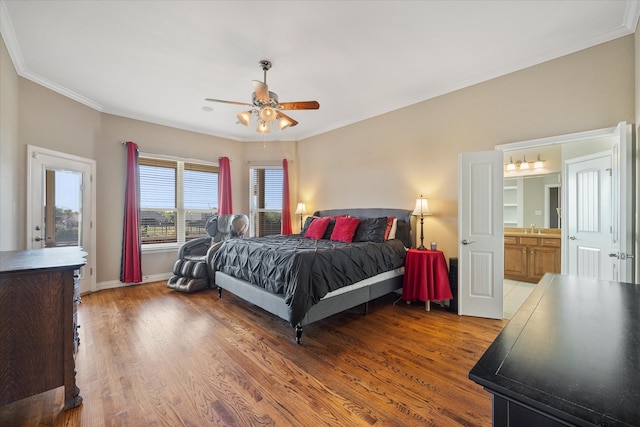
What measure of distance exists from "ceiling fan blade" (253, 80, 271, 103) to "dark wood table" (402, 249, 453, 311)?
262cm

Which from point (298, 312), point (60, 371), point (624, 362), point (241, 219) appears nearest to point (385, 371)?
point (298, 312)

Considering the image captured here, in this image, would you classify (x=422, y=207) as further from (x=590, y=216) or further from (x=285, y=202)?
(x=285, y=202)

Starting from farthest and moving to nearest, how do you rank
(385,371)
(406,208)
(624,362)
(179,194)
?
1. (179,194)
2. (406,208)
3. (385,371)
4. (624,362)

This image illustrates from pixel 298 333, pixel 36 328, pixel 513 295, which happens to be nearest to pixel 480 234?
pixel 513 295

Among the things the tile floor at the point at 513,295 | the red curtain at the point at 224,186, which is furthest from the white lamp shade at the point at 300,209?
the tile floor at the point at 513,295

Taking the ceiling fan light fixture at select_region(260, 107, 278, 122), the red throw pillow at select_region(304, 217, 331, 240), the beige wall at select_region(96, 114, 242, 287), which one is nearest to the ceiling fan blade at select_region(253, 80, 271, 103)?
the ceiling fan light fixture at select_region(260, 107, 278, 122)

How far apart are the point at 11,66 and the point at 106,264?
113 inches

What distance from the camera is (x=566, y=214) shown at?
358cm

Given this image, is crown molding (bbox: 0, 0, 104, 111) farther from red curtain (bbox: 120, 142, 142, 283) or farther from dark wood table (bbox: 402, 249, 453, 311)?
dark wood table (bbox: 402, 249, 453, 311)

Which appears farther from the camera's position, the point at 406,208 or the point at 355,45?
the point at 406,208

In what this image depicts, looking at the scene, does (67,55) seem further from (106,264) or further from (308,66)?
(106,264)

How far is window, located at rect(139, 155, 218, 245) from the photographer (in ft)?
16.0

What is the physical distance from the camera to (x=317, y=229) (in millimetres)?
4312

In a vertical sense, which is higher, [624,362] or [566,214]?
[566,214]
